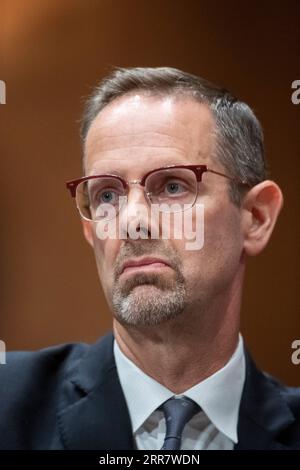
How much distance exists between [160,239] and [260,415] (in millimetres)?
317

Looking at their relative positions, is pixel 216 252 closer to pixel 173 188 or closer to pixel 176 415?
pixel 173 188

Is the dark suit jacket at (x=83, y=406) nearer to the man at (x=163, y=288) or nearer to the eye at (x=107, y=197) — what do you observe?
the man at (x=163, y=288)

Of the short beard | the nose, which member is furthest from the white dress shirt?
the nose

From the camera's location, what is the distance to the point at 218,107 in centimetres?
91

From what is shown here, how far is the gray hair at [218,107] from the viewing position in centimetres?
89

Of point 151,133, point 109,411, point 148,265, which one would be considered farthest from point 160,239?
point 109,411

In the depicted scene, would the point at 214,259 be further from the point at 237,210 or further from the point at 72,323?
the point at 72,323

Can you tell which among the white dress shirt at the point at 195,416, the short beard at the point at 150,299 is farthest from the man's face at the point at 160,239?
the white dress shirt at the point at 195,416

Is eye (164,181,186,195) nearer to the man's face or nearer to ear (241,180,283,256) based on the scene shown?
the man's face

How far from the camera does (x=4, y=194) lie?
1030 millimetres

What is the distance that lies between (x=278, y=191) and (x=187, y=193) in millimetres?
189

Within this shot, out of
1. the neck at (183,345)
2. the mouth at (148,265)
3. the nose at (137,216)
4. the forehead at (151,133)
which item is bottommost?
the neck at (183,345)

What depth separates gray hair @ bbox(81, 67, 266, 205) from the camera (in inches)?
35.0
